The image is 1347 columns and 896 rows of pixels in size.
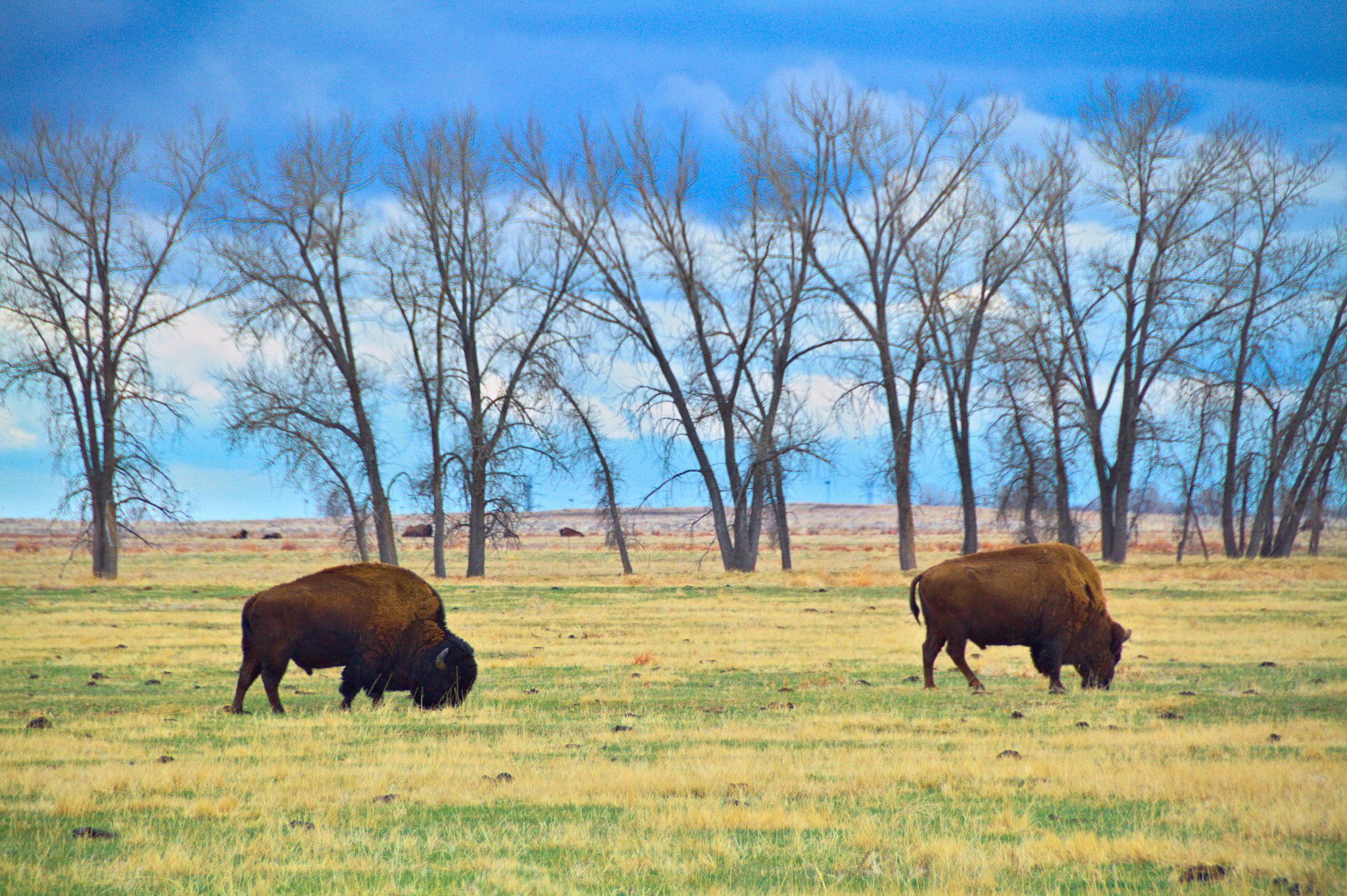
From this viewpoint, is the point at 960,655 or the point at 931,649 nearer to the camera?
the point at 960,655

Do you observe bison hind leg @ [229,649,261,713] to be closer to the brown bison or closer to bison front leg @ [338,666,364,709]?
bison front leg @ [338,666,364,709]

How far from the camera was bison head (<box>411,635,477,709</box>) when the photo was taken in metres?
12.4

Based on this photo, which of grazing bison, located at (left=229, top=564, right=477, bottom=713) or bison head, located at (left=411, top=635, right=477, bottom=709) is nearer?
grazing bison, located at (left=229, top=564, right=477, bottom=713)

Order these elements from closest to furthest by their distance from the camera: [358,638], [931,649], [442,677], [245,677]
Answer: [245,677] → [358,638] → [442,677] → [931,649]

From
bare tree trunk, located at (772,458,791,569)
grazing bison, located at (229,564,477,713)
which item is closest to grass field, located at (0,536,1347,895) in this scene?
grazing bison, located at (229,564,477,713)

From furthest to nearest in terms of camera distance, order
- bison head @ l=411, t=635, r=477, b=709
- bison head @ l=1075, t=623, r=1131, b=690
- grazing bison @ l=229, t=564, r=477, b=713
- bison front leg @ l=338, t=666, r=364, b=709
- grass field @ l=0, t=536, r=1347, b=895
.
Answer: bison head @ l=1075, t=623, r=1131, b=690, bison head @ l=411, t=635, r=477, b=709, bison front leg @ l=338, t=666, r=364, b=709, grazing bison @ l=229, t=564, r=477, b=713, grass field @ l=0, t=536, r=1347, b=895

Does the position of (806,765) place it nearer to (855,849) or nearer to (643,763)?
(643,763)

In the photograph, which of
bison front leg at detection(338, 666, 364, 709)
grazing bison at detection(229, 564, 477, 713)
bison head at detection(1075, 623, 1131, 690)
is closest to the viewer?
grazing bison at detection(229, 564, 477, 713)

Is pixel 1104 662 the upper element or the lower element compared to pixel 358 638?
lower

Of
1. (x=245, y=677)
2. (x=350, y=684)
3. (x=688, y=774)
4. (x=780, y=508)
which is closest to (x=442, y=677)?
(x=350, y=684)

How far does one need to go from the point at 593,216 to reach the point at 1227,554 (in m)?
34.0

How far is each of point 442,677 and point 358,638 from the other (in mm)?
1099

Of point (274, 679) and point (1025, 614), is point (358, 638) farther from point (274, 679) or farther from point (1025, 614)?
point (1025, 614)

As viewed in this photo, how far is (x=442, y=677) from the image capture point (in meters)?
12.4
